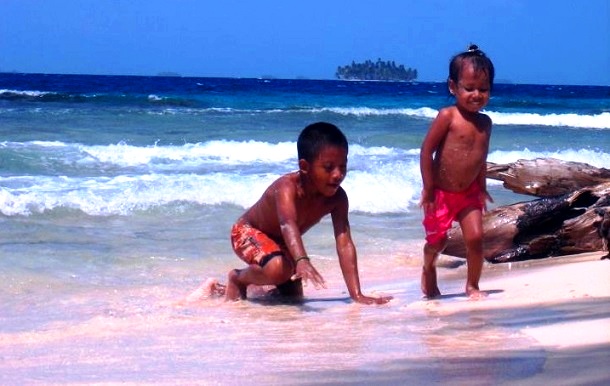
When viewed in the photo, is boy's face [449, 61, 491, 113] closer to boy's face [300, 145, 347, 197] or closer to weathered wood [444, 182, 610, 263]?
boy's face [300, 145, 347, 197]

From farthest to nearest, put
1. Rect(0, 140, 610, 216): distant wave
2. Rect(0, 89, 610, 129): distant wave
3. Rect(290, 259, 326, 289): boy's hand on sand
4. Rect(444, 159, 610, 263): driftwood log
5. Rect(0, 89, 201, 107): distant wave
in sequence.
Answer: Rect(0, 89, 201, 107): distant wave → Rect(0, 89, 610, 129): distant wave → Rect(0, 140, 610, 216): distant wave → Rect(444, 159, 610, 263): driftwood log → Rect(290, 259, 326, 289): boy's hand on sand

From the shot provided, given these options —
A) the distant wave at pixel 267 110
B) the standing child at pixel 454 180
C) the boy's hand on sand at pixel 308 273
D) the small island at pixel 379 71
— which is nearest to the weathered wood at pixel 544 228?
the standing child at pixel 454 180

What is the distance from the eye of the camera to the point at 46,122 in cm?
1939

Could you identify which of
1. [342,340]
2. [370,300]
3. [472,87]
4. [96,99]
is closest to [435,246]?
[370,300]

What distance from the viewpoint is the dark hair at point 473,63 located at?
14.8 feet

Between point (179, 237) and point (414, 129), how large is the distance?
15.1 meters

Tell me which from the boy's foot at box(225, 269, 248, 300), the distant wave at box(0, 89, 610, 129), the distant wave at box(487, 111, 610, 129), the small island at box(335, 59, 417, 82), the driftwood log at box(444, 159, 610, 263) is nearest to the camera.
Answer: the boy's foot at box(225, 269, 248, 300)

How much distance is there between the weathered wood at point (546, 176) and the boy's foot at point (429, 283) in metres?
1.86

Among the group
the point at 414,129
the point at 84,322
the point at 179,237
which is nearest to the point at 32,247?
the point at 179,237

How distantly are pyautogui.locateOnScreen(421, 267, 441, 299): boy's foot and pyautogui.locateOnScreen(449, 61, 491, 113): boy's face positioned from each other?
800 mm

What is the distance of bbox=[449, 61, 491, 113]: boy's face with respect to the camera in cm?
454

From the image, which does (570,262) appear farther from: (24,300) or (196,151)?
(196,151)

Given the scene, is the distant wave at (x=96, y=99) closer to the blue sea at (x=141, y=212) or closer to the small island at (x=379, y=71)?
the blue sea at (x=141, y=212)

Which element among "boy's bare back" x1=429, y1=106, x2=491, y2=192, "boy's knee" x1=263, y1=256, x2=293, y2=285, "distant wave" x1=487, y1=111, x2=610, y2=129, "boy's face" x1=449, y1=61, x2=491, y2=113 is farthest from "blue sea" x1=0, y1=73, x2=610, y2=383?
"distant wave" x1=487, y1=111, x2=610, y2=129
